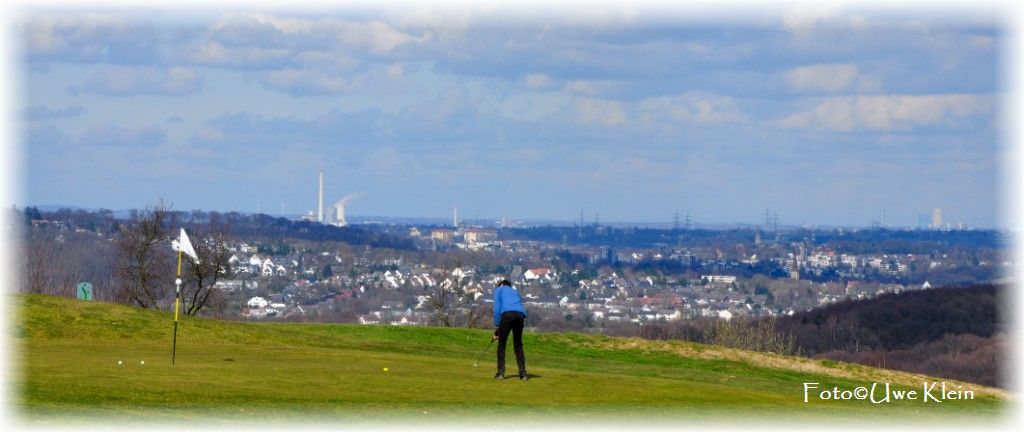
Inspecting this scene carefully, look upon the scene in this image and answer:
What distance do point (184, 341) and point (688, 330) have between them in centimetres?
9829

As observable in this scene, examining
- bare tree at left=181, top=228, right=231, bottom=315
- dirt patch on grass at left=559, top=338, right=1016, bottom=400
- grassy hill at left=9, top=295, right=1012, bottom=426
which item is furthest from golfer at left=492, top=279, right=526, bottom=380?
bare tree at left=181, top=228, right=231, bottom=315

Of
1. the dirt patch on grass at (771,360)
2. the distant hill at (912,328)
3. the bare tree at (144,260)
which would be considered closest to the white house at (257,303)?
the distant hill at (912,328)

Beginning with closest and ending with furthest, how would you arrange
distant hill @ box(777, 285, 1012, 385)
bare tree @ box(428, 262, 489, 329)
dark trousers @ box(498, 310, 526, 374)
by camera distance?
dark trousers @ box(498, 310, 526, 374)
bare tree @ box(428, 262, 489, 329)
distant hill @ box(777, 285, 1012, 385)

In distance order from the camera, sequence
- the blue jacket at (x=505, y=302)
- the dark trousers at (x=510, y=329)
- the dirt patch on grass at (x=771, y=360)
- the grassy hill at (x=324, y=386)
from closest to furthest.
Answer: the grassy hill at (x=324, y=386), the dark trousers at (x=510, y=329), the blue jacket at (x=505, y=302), the dirt patch on grass at (x=771, y=360)

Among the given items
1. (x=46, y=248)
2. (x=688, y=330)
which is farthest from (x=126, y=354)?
(x=688, y=330)

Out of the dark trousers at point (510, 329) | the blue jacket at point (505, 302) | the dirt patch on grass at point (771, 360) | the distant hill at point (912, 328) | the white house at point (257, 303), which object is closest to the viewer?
the dark trousers at point (510, 329)

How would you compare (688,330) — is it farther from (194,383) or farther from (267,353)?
(194,383)

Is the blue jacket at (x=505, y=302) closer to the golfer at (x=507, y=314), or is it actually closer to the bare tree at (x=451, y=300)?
the golfer at (x=507, y=314)

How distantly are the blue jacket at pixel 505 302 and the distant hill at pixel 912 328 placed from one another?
89.4 m

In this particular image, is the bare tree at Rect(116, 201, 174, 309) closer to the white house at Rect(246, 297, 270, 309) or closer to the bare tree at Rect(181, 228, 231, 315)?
the bare tree at Rect(181, 228, 231, 315)

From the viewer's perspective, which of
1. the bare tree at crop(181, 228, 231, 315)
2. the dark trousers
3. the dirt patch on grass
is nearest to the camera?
the dark trousers

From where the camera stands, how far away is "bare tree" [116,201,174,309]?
73.4 meters

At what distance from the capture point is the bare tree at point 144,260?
A: 73.4 m

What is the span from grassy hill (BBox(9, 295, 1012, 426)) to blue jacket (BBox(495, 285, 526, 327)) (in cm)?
140
